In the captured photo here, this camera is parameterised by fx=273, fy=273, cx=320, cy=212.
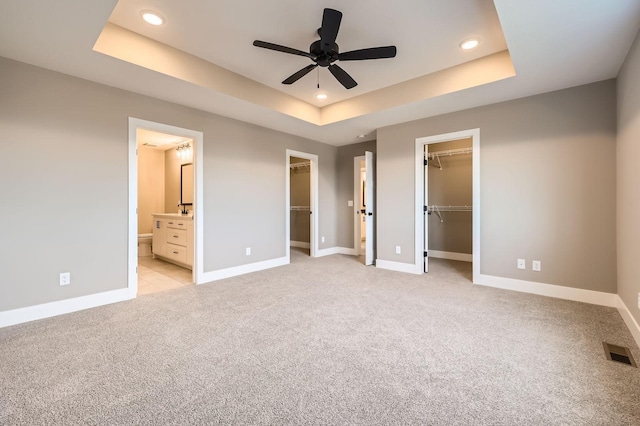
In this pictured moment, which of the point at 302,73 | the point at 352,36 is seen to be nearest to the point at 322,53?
the point at 302,73

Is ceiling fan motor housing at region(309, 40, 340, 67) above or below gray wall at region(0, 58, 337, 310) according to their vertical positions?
above

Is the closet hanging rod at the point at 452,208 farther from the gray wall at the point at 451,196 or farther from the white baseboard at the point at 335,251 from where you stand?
the white baseboard at the point at 335,251

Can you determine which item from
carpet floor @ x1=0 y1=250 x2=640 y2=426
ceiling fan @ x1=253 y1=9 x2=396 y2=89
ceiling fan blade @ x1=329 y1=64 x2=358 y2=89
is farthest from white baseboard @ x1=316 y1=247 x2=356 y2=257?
ceiling fan @ x1=253 y1=9 x2=396 y2=89

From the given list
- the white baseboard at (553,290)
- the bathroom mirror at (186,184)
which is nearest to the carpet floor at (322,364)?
the white baseboard at (553,290)

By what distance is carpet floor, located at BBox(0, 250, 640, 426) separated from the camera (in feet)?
4.69

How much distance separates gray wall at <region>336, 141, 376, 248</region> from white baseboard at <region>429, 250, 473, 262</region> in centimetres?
176

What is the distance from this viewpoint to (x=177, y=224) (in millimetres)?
4770

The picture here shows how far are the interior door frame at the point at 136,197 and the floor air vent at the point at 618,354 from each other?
419 centimetres

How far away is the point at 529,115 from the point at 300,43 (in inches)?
113

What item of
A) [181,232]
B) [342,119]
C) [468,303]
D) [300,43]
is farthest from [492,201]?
[181,232]

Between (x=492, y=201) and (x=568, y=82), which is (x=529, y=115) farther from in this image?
(x=492, y=201)

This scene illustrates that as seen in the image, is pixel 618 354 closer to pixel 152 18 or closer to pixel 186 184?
pixel 152 18

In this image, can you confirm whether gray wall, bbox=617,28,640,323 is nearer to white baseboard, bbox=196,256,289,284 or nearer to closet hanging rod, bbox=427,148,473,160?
closet hanging rod, bbox=427,148,473,160

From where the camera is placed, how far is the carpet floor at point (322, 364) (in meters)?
1.43
